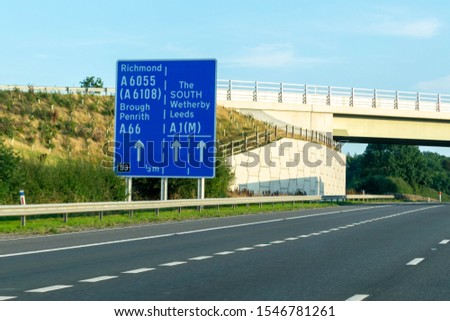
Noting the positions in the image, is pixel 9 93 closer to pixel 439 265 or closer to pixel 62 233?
pixel 62 233

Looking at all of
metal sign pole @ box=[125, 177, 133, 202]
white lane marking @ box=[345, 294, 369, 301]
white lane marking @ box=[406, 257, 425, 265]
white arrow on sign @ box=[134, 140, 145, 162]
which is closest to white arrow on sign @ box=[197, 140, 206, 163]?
white arrow on sign @ box=[134, 140, 145, 162]

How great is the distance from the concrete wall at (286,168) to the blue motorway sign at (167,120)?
64.8 ft

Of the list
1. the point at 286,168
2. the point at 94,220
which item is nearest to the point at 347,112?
the point at 286,168

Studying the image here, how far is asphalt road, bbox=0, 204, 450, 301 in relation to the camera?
11469 millimetres

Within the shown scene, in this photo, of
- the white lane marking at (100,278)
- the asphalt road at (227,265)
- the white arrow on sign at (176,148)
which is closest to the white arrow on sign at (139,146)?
the white arrow on sign at (176,148)

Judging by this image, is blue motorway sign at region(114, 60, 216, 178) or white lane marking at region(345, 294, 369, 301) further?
blue motorway sign at region(114, 60, 216, 178)

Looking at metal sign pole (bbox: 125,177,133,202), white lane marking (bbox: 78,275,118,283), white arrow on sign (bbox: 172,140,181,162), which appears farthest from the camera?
metal sign pole (bbox: 125,177,133,202)

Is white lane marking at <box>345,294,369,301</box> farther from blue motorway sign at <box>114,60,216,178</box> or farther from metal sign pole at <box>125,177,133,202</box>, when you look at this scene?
metal sign pole at <box>125,177,133,202</box>

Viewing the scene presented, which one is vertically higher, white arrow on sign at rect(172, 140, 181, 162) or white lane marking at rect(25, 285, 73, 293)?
white arrow on sign at rect(172, 140, 181, 162)

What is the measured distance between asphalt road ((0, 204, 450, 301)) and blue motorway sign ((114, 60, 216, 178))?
1037 centimetres

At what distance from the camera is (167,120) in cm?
3669

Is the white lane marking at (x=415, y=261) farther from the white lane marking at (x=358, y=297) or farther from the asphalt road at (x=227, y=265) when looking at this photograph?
the white lane marking at (x=358, y=297)

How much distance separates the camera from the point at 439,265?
1558cm
